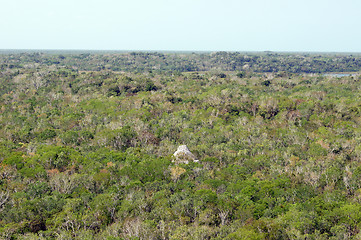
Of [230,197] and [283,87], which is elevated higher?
[283,87]

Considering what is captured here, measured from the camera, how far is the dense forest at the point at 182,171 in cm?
3403

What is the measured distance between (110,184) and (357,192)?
39286 mm

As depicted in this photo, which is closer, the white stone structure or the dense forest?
the dense forest

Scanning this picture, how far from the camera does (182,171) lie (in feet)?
168

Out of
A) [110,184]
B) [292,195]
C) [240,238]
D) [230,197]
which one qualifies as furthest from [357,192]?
[110,184]

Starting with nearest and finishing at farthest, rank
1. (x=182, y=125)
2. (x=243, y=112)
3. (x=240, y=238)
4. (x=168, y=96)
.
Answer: (x=240, y=238), (x=182, y=125), (x=243, y=112), (x=168, y=96)

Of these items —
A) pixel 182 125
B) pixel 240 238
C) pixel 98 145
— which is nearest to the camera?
pixel 240 238

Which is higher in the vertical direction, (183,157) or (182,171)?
(183,157)

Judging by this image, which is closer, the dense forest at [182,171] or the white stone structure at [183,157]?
the dense forest at [182,171]

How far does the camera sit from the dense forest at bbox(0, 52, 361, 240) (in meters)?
34.0

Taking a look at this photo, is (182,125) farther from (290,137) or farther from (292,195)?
(292,195)

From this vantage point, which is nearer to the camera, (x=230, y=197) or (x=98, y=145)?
(x=230, y=197)

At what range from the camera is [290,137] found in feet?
228

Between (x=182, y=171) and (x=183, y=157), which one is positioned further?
(x=183, y=157)
